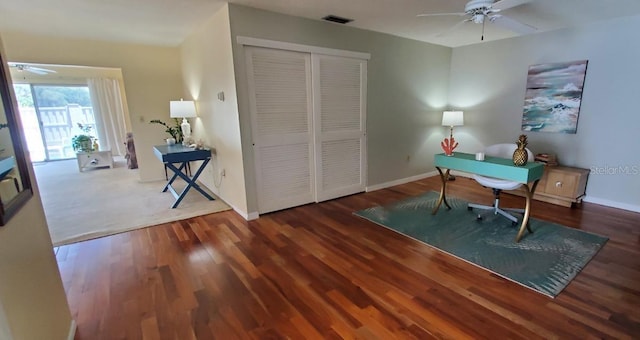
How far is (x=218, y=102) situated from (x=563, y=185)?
15.4 ft

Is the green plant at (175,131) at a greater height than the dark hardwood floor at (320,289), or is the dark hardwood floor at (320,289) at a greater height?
the green plant at (175,131)

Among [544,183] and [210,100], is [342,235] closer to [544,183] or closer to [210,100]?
[210,100]

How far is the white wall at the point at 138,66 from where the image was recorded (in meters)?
4.34

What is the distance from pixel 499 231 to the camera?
9.94 ft

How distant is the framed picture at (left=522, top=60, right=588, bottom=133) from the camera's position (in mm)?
3876

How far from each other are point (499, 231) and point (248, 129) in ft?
9.86

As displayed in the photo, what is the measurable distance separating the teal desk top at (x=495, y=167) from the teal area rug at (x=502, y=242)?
61cm

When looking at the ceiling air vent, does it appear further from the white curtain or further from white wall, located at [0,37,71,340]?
the white curtain

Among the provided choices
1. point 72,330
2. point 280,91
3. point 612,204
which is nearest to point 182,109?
point 280,91

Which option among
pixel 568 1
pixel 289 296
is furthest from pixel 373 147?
pixel 289 296

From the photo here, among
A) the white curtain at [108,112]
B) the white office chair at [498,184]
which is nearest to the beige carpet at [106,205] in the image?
the white curtain at [108,112]

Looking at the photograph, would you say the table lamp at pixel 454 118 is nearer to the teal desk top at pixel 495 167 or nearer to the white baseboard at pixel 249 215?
the teal desk top at pixel 495 167

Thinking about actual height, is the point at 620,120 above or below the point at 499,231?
above

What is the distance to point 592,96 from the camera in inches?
148
